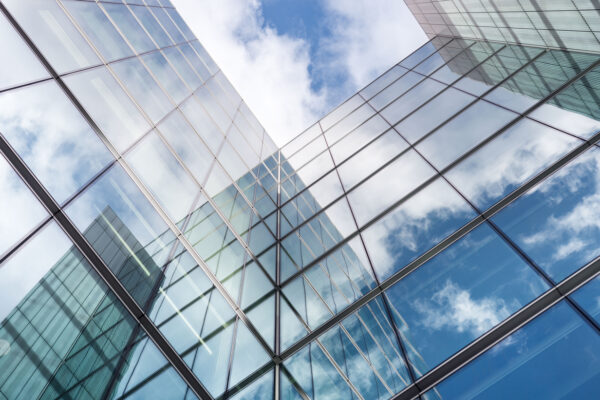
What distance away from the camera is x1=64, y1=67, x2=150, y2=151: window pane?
6.97 m

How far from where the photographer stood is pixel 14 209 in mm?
4824

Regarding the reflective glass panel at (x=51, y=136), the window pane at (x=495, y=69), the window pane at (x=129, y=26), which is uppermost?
the window pane at (x=129, y=26)

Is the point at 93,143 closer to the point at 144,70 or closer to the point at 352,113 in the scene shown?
the point at 144,70

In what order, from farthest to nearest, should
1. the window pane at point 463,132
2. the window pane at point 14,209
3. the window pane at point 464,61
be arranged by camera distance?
1. the window pane at point 464,61
2. the window pane at point 463,132
3. the window pane at point 14,209

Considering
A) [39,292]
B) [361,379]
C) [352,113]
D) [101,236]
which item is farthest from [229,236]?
[352,113]

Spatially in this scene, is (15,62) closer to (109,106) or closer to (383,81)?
(109,106)

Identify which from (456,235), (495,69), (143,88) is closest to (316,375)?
(456,235)

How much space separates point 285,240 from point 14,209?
25.3ft

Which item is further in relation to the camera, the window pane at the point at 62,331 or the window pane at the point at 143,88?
the window pane at the point at 143,88

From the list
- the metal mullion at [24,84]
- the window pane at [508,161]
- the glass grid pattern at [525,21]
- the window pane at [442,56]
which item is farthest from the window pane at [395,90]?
the metal mullion at [24,84]

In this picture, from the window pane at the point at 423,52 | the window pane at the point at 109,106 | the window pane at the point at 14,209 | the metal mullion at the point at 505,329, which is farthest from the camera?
the window pane at the point at 423,52

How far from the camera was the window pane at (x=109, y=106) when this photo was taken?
6.97m

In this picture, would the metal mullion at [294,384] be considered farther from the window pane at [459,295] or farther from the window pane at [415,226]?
the window pane at [415,226]

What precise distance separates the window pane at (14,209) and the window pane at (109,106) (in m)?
2.28
